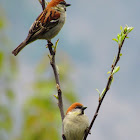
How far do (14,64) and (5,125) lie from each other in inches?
42.1

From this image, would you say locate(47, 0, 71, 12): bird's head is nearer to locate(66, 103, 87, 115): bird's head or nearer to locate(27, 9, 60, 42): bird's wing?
locate(27, 9, 60, 42): bird's wing

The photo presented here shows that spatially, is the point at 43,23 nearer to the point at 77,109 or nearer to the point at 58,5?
the point at 58,5

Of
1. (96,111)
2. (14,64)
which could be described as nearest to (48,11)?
(14,64)

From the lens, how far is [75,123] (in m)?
3.66

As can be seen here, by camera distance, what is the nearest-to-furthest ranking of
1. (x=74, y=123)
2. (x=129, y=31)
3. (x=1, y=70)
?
1. (x=129, y=31)
2. (x=74, y=123)
3. (x=1, y=70)

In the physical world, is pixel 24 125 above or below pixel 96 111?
above

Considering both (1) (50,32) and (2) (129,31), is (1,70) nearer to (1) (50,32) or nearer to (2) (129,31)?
(1) (50,32)

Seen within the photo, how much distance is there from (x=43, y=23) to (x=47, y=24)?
93 mm

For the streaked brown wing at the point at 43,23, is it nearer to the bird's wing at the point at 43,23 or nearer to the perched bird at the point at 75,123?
the bird's wing at the point at 43,23

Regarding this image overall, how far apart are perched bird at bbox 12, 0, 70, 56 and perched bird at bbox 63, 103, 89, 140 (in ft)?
4.55

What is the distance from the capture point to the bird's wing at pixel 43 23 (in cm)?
488

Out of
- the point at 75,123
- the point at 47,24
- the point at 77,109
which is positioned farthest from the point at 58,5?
the point at 75,123

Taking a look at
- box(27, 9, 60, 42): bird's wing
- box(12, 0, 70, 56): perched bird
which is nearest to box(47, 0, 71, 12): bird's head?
box(12, 0, 70, 56): perched bird

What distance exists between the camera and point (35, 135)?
422cm
